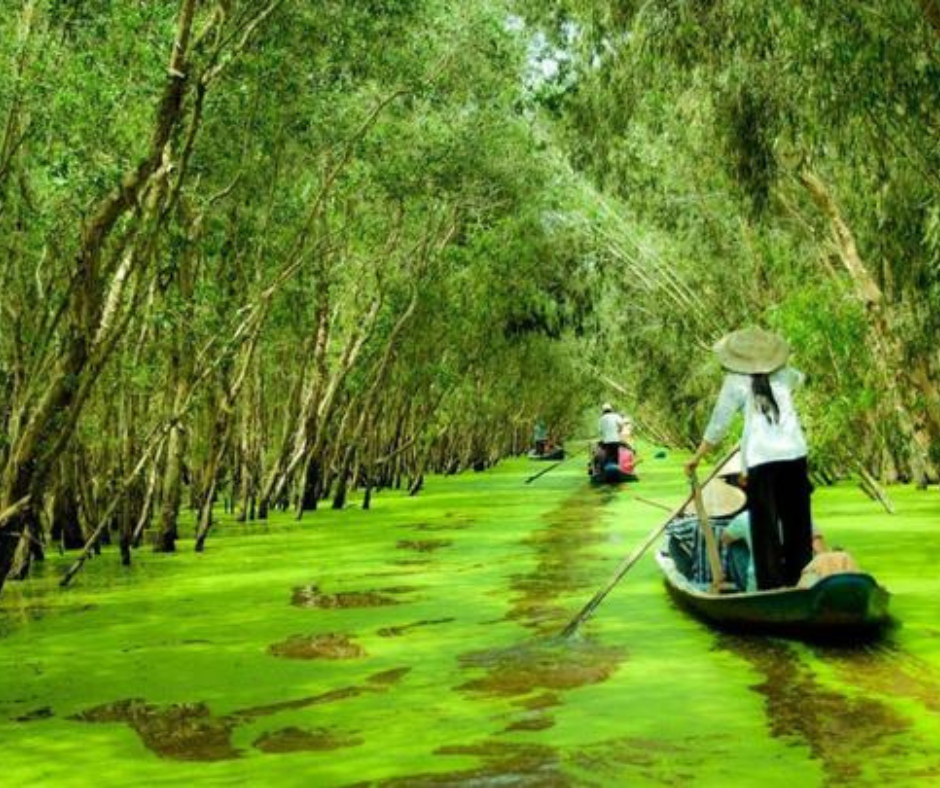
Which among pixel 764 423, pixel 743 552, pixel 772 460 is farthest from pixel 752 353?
pixel 743 552

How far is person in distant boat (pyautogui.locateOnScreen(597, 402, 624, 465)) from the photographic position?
30.3 m

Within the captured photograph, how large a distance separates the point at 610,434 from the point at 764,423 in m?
21.8

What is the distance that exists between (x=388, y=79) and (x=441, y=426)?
2277cm

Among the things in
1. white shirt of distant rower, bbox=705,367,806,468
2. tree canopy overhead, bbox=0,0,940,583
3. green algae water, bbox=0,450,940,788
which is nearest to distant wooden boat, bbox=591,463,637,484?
tree canopy overhead, bbox=0,0,940,583

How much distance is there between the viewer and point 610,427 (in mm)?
30703

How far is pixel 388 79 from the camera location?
18.0m

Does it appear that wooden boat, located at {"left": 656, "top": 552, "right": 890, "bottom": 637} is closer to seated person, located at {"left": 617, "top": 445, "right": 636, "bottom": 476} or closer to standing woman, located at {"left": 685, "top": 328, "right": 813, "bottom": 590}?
standing woman, located at {"left": 685, "top": 328, "right": 813, "bottom": 590}

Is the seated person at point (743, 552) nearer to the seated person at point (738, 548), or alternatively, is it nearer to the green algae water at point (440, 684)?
the seated person at point (738, 548)

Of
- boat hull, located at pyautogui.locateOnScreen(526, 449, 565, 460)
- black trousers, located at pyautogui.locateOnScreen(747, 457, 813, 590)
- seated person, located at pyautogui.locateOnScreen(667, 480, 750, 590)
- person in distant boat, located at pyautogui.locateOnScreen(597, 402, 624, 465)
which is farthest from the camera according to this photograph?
boat hull, located at pyautogui.locateOnScreen(526, 449, 565, 460)

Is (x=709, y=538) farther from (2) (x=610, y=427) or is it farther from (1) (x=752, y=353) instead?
(2) (x=610, y=427)

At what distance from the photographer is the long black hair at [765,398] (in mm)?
9336

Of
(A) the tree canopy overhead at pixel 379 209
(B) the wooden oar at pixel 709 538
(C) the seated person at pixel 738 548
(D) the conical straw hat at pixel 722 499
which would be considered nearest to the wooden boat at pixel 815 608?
(B) the wooden oar at pixel 709 538

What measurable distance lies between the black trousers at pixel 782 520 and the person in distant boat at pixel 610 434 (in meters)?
20.7

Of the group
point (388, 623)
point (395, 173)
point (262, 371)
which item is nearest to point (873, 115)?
point (388, 623)
